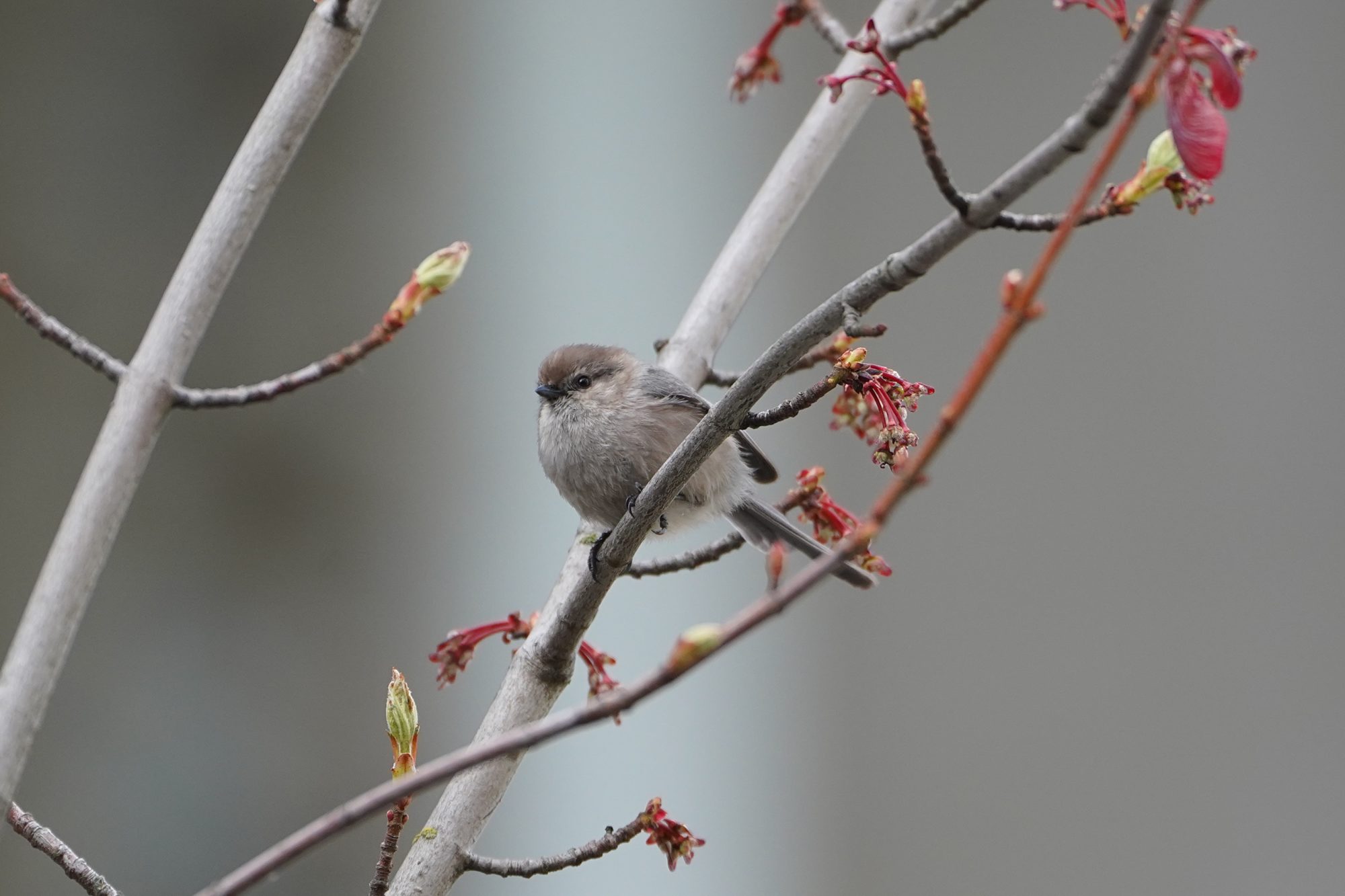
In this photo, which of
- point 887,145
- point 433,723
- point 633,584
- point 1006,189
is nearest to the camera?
point 1006,189

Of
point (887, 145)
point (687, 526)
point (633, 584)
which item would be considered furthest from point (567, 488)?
point (887, 145)

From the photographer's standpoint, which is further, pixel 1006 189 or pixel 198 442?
pixel 198 442

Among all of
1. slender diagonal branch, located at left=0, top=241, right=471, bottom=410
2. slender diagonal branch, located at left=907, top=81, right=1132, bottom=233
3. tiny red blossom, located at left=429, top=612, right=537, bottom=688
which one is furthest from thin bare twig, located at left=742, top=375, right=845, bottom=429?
tiny red blossom, located at left=429, top=612, right=537, bottom=688

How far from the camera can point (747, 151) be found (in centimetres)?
465

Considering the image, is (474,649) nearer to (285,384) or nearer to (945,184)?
(285,384)

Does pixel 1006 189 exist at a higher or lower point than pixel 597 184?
lower

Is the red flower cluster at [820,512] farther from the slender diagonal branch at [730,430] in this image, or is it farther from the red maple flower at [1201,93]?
the red maple flower at [1201,93]

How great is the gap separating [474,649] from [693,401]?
751mm

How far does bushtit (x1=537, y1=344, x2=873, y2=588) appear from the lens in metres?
2.40

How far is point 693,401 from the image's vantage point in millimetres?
2357

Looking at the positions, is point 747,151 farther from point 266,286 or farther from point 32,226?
point 32,226

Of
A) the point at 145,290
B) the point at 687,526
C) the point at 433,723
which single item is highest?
the point at 687,526

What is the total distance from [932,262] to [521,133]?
3635 millimetres

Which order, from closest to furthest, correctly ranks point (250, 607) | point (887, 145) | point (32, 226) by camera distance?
point (32, 226), point (250, 607), point (887, 145)
